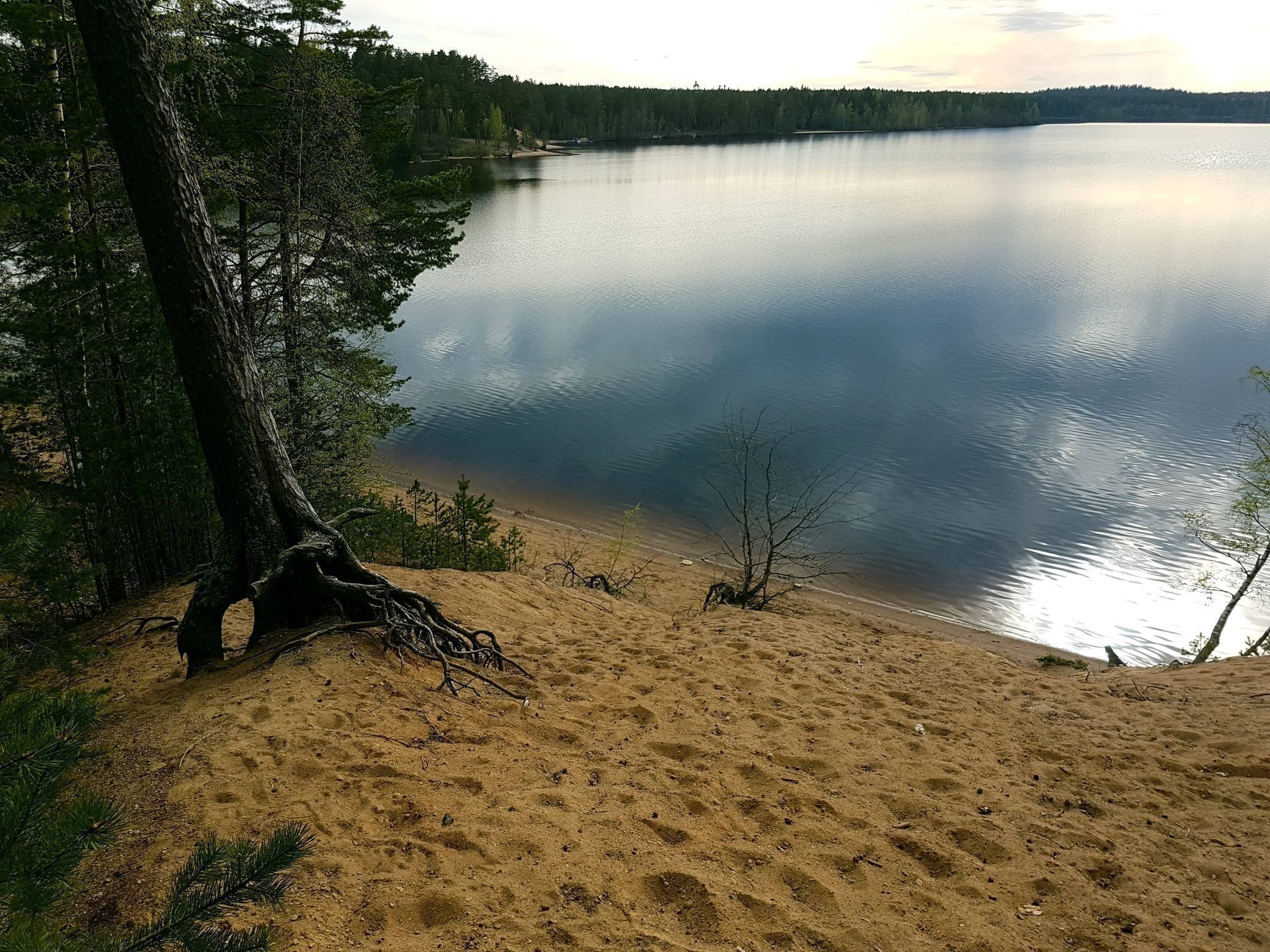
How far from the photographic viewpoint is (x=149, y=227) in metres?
5.08

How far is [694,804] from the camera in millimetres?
4488

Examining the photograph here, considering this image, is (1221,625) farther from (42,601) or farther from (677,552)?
(42,601)

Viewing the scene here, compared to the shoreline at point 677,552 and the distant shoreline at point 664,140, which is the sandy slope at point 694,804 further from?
the distant shoreline at point 664,140

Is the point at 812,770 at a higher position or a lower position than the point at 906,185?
lower

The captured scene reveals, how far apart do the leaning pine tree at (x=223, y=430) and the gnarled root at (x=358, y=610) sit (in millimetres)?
10

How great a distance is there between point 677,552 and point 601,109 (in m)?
134

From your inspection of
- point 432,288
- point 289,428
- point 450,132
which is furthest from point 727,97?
point 289,428

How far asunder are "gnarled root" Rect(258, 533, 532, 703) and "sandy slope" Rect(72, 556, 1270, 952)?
0.24 metres

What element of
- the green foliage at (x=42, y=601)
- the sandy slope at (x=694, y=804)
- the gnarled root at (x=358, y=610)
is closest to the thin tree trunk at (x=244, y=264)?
the green foliage at (x=42, y=601)

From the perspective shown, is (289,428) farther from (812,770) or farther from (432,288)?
(432,288)

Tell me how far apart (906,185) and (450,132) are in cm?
5479

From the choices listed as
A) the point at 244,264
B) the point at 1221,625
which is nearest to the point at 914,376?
the point at 1221,625

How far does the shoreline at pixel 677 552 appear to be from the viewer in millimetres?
12648

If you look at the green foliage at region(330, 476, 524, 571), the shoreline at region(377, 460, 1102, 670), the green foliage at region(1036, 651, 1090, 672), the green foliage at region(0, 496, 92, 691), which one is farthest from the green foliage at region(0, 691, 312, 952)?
the shoreline at region(377, 460, 1102, 670)
